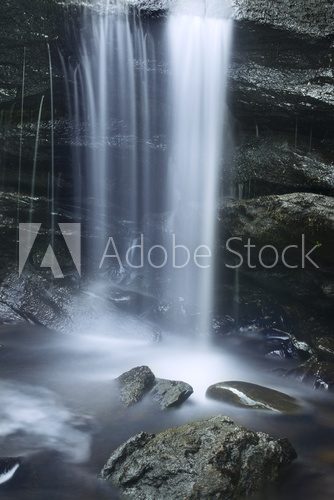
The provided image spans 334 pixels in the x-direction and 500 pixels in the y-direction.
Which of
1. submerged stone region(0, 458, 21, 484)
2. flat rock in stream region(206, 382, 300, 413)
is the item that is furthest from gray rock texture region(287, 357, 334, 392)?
submerged stone region(0, 458, 21, 484)

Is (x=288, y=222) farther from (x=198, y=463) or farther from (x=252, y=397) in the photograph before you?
(x=198, y=463)

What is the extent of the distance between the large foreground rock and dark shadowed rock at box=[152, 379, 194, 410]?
4.78ft

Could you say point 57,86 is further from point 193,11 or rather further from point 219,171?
point 219,171

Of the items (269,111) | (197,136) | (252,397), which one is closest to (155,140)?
(197,136)

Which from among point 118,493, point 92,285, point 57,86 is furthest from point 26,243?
point 118,493

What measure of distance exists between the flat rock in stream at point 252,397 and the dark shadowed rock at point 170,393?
384 millimetres

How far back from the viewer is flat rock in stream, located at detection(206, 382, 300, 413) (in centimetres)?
644

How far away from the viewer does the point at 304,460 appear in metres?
5.37

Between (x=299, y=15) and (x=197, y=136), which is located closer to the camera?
(x=299, y=15)

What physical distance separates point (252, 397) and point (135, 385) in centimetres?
153

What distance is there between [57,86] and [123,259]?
385cm

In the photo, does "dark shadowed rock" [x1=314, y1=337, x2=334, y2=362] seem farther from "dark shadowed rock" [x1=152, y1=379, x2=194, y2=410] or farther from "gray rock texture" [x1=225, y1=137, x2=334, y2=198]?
"dark shadowed rock" [x1=152, y1=379, x2=194, y2=410]

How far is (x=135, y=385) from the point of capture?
22.1 feet

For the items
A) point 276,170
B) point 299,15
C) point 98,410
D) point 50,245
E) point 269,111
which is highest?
point 299,15
